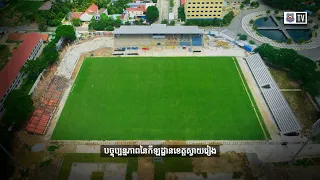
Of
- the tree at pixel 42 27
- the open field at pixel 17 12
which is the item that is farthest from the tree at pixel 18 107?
the open field at pixel 17 12

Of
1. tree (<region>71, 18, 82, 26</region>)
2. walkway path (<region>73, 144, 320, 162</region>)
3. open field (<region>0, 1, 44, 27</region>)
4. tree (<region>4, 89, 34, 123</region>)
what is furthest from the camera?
open field (<region>0, 1, 44, 27</region>)

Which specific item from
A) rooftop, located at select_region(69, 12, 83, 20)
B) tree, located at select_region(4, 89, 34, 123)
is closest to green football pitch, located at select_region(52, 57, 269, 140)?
tree, located at select_region(4, 89, 34, 123)

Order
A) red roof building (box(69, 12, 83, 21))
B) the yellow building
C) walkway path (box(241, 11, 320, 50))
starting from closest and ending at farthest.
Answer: walkway path (box(241, 11, 320, 50)) < the yellow building < red roof building (box(69, 12, 83, 21))

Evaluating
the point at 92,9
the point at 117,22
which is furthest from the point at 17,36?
the point at 117,22

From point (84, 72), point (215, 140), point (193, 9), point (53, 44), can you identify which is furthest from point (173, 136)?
point (193, 9)

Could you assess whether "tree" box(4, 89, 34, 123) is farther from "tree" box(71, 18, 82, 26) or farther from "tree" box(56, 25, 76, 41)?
"tree" box(71, 18, 82, 26)

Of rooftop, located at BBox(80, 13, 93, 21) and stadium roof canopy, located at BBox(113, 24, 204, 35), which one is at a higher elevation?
rooftop, located at BBox(80, 13, 93, 21)
